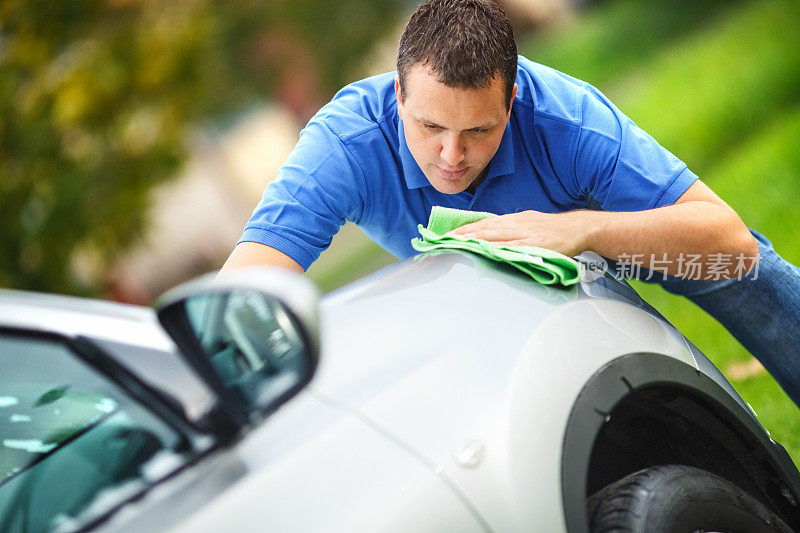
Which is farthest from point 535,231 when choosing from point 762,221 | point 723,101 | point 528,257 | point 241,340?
→ point 723,101

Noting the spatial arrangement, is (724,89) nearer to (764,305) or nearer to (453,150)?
(764,305)

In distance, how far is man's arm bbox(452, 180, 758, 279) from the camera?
1916 millimetres

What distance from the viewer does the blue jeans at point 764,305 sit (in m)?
2.52

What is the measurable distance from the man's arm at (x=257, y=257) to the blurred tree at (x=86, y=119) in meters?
5.64

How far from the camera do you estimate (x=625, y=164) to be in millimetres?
2225

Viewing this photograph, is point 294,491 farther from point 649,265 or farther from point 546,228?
point 649,265

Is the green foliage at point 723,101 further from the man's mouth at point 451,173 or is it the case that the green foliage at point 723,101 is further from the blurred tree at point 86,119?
the blurred tree at point 86,119

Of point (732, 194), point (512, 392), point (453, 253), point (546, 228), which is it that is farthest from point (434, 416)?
point (732, 194)

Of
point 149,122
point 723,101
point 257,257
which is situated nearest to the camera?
point 257,257

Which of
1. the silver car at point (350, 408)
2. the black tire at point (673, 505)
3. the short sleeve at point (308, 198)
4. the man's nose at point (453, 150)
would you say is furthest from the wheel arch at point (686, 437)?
the short sleeve at point (308, 198)

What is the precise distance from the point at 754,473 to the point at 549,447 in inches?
31.9

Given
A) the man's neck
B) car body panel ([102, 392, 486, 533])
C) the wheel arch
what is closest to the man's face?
the man's neck

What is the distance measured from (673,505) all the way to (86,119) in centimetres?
726

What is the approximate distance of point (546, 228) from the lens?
1.94 m
